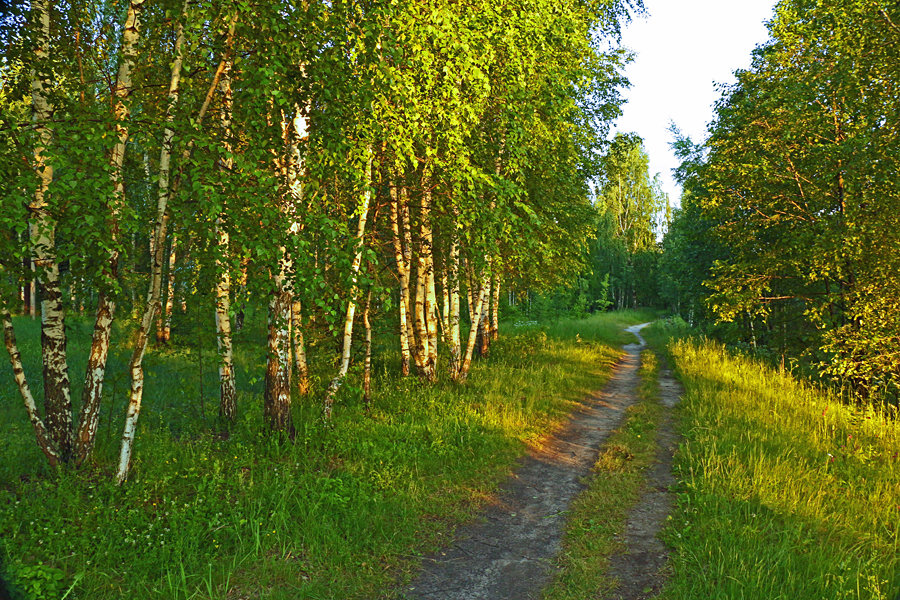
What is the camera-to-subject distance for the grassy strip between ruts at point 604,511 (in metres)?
4.97

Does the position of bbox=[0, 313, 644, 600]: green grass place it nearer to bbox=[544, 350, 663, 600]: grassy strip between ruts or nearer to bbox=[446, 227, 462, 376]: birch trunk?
bbox=[544, 350, 663, 600]: grassy strip between ruts

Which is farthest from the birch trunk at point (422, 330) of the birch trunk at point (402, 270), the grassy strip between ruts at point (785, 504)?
the grassy strip between ruts at point (785, 504)

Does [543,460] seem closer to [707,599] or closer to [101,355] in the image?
[707,599]

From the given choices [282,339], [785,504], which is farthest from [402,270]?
[785,504]

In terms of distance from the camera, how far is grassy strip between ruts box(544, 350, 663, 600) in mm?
4973

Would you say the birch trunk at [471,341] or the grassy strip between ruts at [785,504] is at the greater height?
the birch trunk at [471,341]

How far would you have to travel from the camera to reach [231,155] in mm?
4812

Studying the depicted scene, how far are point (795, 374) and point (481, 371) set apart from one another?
10.3 meters

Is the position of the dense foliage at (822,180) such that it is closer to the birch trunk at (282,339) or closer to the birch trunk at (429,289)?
the birch trunk at (429,289)

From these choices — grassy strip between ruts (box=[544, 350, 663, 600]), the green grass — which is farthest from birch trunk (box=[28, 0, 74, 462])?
grassy strip between ruts (box=[544, 350, 663, 600])

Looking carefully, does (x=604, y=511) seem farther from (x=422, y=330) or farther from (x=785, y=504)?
(x=422, y=330)

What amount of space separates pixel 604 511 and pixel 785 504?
2.20 meters

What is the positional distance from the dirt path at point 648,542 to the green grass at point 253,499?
202 cm

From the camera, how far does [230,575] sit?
4.71 metres
